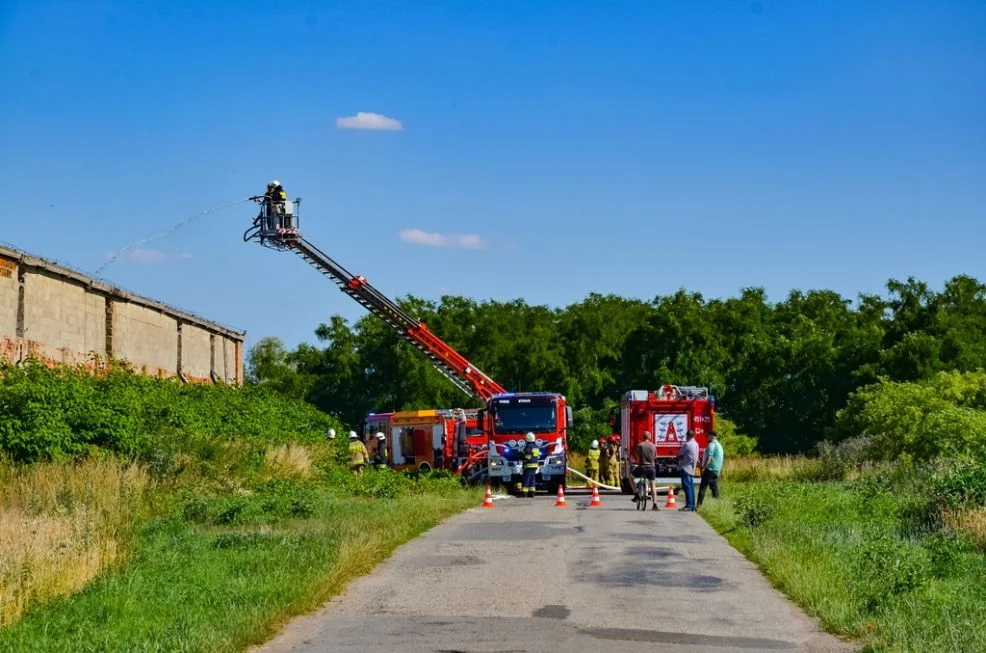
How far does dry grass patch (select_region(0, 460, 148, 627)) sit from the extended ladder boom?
19734 mm

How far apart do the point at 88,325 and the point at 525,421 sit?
13890mm

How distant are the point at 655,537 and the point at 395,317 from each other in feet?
93.1

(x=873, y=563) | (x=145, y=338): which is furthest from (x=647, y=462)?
(x=145, y=338)

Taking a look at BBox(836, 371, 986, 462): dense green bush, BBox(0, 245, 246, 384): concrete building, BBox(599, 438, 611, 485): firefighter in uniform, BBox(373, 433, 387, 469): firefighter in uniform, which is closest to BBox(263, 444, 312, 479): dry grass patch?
BBox(0, 245, 246, 384): concrete building

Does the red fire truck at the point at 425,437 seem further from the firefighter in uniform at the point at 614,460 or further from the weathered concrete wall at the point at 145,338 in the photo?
the weathered concrete wall at the point at 145,338

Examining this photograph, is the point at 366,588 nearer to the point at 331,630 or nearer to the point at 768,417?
the point at 331,630

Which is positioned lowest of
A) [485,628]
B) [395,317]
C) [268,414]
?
[485,628]

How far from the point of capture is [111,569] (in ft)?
50.3

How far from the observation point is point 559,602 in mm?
13820

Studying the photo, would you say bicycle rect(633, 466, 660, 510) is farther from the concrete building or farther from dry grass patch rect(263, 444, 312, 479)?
the concrete building

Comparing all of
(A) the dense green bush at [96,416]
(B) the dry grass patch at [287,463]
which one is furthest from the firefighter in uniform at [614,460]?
(B) the dry grass patch at [287,463]

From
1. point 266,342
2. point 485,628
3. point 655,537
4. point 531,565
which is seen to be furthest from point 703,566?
point 266,342

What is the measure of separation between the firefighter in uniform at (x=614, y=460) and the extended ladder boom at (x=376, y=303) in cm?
526

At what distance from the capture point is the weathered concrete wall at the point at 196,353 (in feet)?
175
